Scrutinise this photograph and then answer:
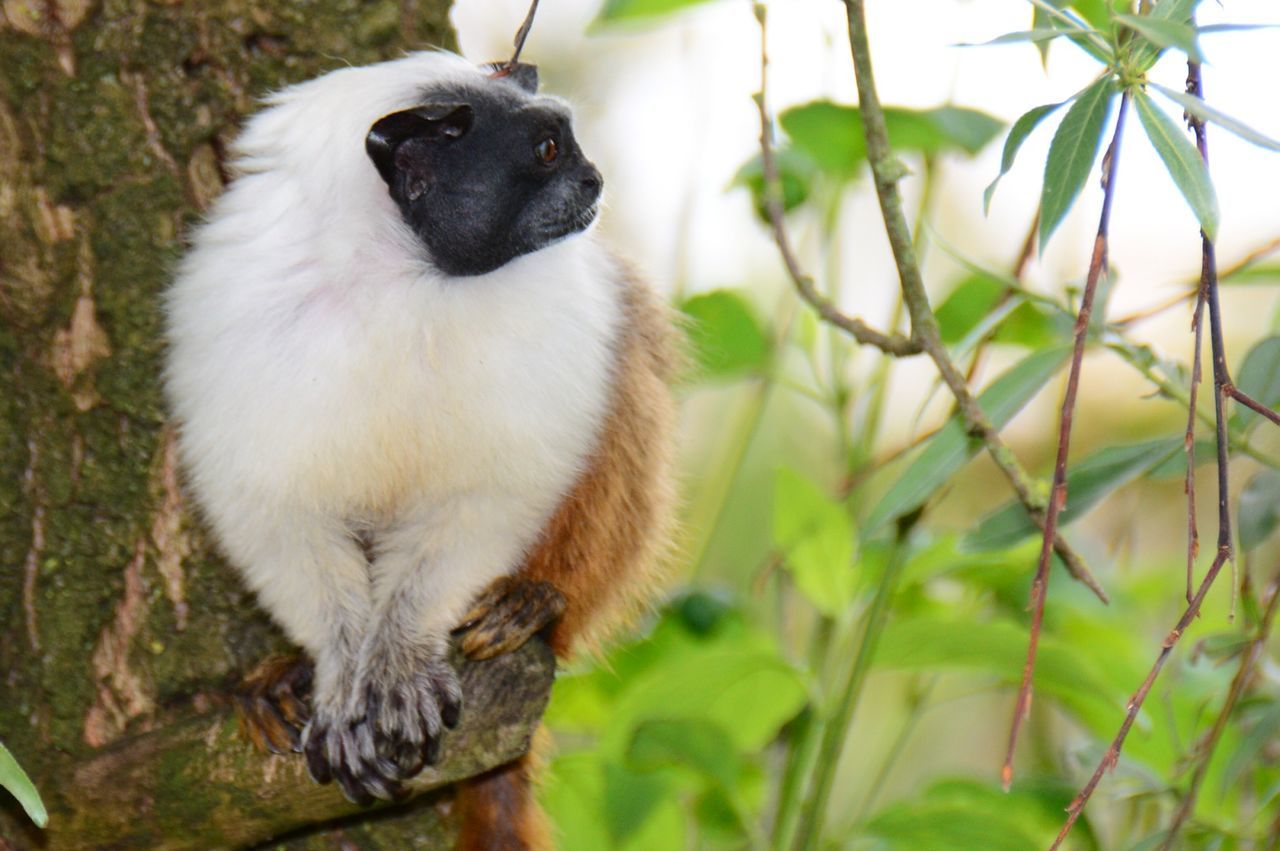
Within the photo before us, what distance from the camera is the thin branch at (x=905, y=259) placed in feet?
4.18

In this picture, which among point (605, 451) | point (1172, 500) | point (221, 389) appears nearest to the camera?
point (221, 389)

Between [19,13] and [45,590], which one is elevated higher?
[19,13]

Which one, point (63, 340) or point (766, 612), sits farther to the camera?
point (766, 612)

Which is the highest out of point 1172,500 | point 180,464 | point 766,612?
point 180,464

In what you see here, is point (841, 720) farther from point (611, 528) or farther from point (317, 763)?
point (317, 763)

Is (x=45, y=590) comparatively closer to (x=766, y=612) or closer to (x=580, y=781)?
(x=580, y=781)

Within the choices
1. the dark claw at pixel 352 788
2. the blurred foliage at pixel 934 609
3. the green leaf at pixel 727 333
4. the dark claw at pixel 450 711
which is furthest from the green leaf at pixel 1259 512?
the dark claw at pixel 352 788

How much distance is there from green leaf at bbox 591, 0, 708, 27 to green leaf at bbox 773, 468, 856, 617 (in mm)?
650

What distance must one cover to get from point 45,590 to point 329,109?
0.65m

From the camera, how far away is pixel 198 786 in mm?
1477

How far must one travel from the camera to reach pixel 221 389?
4.71 ft

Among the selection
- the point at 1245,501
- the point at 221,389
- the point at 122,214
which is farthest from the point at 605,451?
the point at 1245,501

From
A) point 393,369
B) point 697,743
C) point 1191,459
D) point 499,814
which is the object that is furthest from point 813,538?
point 1191,459

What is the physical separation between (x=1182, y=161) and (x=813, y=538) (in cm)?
97
